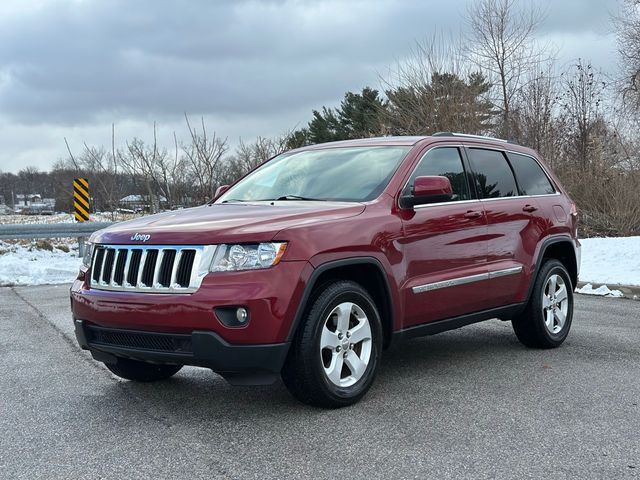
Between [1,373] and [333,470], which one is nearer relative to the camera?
[333,470]

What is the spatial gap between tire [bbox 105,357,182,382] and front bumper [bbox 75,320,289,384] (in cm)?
71

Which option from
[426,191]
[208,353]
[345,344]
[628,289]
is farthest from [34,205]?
[208,353]

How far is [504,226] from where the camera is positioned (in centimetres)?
562

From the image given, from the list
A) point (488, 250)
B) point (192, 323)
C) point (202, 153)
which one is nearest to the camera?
point (192, 323)

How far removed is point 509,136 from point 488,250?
13.0 metres

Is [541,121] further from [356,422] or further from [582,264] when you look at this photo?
[356,422]

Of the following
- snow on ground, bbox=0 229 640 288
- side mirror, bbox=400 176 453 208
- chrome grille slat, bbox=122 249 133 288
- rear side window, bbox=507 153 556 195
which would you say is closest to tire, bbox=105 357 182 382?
chrome grille slat, bbox=122 249 133 288

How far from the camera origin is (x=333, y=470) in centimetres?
331

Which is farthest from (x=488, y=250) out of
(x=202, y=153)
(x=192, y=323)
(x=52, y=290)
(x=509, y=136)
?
(x=202, y=153)

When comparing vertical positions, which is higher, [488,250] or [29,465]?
[488,250]

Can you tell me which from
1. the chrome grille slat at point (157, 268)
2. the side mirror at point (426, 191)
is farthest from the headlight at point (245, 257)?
the side mirror at point (426, 191)

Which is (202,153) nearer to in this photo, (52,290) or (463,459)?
(52,290)

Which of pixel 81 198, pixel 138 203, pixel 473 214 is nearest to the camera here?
pixel 473 214

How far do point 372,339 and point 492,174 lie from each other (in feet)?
7.13
